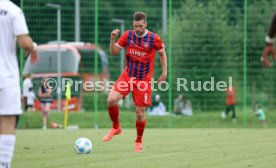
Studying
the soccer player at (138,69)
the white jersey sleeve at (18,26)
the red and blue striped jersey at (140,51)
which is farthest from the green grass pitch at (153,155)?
the white jersey sleeve at (18,26)

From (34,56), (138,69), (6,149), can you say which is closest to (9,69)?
(34,56)

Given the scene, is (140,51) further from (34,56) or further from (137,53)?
(34,56)

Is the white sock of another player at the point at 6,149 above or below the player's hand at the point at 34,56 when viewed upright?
below

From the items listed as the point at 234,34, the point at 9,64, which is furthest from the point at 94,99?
the point at 9,64

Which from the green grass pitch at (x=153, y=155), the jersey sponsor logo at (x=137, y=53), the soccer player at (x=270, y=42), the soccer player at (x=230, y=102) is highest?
Answer: the soccer player at (x=270, y=42)

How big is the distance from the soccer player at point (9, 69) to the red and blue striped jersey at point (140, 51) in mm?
5364

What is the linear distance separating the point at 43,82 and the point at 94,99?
8.20ft

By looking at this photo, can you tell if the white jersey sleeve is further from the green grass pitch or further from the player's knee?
the player's knee

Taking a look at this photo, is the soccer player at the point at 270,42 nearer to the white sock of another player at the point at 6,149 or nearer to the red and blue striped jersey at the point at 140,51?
the white sock of another player at the point at 6,149

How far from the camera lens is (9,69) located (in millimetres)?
7859

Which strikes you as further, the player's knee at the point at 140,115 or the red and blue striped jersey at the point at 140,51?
the red and blue striped jersey at the point at 140,51

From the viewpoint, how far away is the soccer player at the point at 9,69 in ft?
25.4

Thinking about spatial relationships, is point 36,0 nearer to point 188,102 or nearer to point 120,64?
point 120,64

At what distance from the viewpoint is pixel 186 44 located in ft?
84.3
